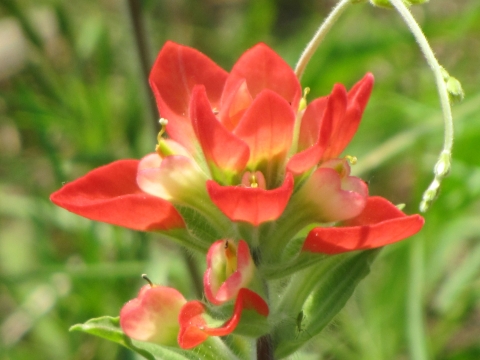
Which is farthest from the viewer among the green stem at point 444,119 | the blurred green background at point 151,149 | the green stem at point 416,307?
the blurred green background at point 151,149

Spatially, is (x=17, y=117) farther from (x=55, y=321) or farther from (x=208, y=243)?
(x=208, y=243)

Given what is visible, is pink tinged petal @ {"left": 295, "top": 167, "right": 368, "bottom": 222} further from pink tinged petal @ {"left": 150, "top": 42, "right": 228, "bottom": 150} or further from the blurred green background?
the blurred green background

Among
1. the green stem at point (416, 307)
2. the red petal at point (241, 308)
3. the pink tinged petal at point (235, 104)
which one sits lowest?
the green stem at point (416, 307)

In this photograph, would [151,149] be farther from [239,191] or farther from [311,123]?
[239,191]

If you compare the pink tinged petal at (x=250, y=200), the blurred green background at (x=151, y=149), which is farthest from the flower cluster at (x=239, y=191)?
the blurred green background at (x=151, y=149)

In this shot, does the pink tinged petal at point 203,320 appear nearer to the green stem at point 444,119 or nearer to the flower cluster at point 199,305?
the flower cluster at point 199,305

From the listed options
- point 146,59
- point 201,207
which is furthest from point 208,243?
point 146,59

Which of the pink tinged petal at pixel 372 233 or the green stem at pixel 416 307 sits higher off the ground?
the pink tinged petal at pixel 372 233
